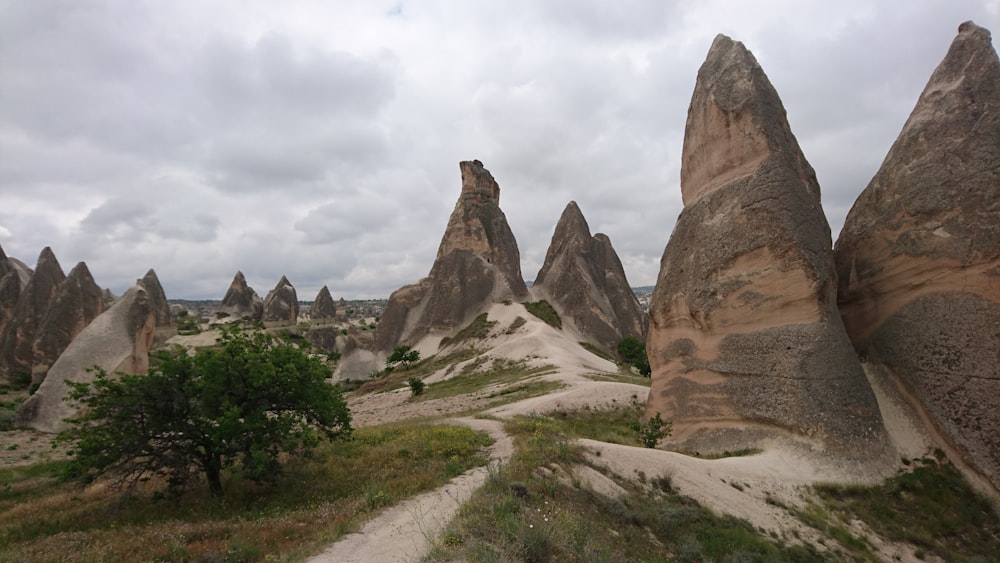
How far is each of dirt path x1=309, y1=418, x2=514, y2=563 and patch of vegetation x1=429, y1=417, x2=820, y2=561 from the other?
272 mm

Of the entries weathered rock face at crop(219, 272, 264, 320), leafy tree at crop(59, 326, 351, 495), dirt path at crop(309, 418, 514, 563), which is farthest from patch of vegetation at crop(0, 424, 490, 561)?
weathered rock face at crop(219, 272, 264, 320)

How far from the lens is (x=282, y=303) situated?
227 feet

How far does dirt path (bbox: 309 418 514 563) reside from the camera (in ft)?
17.5

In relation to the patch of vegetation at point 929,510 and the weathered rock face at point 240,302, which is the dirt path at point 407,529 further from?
the weathered rock face at point 240,302

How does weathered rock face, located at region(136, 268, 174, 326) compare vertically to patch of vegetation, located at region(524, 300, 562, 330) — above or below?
above

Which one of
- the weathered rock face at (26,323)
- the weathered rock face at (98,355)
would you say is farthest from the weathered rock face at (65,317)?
the weathered rock face at (98,355)

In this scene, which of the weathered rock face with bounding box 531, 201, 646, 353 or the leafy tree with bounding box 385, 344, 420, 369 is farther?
the weathered rock face with bounding box 531, 201, 646, 353

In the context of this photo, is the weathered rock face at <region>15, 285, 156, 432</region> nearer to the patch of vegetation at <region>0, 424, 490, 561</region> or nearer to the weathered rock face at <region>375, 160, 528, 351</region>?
the patch of vegetation at <region>0, 424, 490, 561</region>

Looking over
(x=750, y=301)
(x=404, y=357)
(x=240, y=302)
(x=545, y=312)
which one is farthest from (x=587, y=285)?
(x=240, y=302)

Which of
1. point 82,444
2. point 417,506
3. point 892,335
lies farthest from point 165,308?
point 892,335

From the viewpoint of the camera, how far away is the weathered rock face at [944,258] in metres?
11.7

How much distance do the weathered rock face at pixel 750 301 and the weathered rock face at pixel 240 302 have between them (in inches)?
2489

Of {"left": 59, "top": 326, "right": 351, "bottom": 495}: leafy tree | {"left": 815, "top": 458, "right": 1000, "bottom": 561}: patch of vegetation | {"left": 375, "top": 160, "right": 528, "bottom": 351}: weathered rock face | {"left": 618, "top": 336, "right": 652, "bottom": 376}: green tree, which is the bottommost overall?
{"left": 815, "top": 458, "right": 1000, "bottom": 561}: patch of vegetation

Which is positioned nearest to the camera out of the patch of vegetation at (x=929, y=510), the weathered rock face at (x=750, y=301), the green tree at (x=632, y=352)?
the patch of vegetation at (x=929, y=510)
